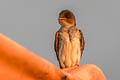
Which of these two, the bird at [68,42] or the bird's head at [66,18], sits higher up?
the bird's head at [66,18]

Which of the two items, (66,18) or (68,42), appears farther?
(66,18)

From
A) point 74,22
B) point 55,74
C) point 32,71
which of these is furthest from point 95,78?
point 74,22

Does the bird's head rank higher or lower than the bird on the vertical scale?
higher

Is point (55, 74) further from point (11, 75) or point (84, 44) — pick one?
point (84, 44)

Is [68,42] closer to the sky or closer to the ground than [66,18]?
closer to the ground

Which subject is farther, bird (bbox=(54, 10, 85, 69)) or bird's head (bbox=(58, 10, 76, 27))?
bird's head (bbox=(58, 10, 76, 27))

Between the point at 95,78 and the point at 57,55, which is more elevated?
the point at 95,78
